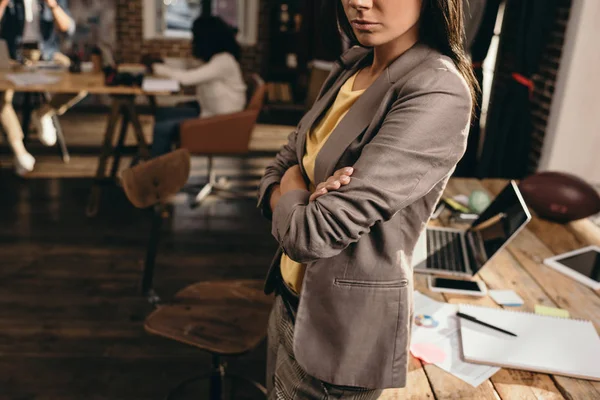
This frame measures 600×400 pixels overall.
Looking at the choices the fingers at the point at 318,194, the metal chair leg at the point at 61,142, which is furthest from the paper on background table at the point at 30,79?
the fingers at the point at 318,194

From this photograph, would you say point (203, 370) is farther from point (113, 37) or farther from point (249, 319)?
point (113, 37)

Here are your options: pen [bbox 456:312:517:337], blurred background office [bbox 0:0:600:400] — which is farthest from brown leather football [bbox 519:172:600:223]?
pen [bbox 456:312:517:337]

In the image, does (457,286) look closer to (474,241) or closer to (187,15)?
(474,241)

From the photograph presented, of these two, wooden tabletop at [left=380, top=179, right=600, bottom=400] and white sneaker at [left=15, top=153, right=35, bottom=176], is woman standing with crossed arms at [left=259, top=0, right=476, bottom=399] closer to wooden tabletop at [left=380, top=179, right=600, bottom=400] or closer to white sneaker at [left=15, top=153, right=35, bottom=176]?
wooden tabletop at [left=380, top=179, right=600, bottom=400]

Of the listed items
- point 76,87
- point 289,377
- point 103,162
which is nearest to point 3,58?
point 76,87

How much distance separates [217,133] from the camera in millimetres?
4027

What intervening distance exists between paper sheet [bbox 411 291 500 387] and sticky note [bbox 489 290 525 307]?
0.15 m

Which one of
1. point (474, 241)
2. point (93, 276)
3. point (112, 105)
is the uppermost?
point (474, 241)

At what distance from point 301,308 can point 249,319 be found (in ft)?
2.61

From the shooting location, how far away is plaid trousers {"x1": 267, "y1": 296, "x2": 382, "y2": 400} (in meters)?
1.07

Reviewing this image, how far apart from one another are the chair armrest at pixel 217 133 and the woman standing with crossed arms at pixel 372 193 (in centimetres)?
294

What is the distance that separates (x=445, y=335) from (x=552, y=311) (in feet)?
1.10

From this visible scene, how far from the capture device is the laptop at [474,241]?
65.0 inches

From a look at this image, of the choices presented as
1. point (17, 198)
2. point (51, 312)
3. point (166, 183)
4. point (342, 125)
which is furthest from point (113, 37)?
point (342, 125)
